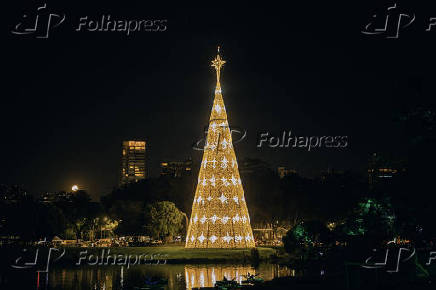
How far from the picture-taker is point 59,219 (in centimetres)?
6656

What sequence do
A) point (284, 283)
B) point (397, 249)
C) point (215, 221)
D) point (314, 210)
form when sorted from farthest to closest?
1. point (314, 210)
2. point (215, 221)
3. point (284, 283)
4. point (397, 249)

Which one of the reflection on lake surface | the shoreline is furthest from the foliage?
the reflection on lake surface

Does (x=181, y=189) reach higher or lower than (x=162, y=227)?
higher

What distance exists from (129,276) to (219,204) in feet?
33.8

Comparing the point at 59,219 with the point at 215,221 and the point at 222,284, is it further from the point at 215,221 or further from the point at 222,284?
the point at 222,284

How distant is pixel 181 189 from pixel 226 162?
117 ft

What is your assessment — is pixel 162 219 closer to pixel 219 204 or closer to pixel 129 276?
pixel 219 204

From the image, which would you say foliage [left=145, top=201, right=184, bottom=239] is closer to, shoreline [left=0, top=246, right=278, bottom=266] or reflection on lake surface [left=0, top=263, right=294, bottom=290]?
shoreline [left=0, top=246, right=278, bottom=266]

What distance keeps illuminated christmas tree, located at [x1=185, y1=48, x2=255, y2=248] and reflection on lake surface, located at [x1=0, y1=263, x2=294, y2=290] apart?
87.4 inches

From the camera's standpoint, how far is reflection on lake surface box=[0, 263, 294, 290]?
3525 cm

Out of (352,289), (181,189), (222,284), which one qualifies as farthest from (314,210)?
(352,289)

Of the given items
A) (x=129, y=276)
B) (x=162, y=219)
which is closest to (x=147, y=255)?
(x=162, y=219)

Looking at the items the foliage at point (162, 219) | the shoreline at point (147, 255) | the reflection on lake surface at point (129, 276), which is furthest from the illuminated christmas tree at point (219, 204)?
the foliage at point (162, 219)

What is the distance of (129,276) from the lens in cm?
4047
